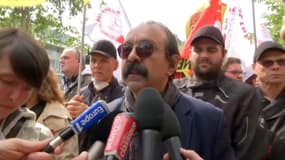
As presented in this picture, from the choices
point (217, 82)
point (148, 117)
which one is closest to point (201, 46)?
point (217, 82)

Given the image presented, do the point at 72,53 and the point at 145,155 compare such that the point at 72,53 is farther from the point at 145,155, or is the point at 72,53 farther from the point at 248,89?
the point at 145,155

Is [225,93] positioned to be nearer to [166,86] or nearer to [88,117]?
[166,86]

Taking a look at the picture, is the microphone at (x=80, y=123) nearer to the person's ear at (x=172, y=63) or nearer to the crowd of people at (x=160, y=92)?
the crowd of people at (x=160, y=92)

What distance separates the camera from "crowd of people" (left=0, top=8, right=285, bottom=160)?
6.10ft

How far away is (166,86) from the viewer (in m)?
2.82

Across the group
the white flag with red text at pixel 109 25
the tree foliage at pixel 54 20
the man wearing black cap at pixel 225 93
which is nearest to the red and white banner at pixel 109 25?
the white flag with red text at pixel 109 25

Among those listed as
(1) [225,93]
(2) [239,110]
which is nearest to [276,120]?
(2) [239,110]

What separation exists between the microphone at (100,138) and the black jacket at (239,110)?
5.00ft

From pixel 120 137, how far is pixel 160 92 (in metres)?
1.06

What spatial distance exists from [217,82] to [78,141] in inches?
67.2

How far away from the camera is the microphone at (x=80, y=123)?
1.66 metres

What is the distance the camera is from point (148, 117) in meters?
1.75

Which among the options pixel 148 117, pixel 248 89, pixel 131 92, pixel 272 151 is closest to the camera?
pixel 148 117

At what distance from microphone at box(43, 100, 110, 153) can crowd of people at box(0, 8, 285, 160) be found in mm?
23
